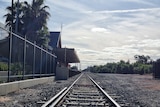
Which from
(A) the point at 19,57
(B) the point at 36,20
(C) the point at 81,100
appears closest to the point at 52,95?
(C) the point at 81,100

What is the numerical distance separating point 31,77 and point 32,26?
2570 cm

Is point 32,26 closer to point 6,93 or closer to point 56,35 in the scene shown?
point 56,35

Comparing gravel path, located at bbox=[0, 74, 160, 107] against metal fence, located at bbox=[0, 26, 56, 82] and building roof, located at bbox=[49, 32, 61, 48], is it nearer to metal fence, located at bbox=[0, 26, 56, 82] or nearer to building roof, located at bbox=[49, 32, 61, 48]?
metal fence, located at bbox=[0, 26, 56, 82]

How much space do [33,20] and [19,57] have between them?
103 feet

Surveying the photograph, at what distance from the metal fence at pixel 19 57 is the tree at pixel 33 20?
20870 millimetres

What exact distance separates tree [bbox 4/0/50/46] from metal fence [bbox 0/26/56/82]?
20.9 metres

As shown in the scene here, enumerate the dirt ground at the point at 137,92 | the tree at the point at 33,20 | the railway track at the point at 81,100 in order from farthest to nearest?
the tree at the point at 33,20 → the dirt ground at the point at 137,92 → the railway track at the point at 81,100

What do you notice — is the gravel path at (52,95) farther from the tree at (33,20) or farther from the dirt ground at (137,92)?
the tree at (33,20)

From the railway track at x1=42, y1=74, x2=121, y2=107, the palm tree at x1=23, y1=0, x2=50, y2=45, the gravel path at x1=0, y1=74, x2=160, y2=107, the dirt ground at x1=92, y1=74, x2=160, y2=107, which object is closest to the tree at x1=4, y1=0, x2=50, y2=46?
the palm tree at x1=23, y1=0, x2=50, y2=45

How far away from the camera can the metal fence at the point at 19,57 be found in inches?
695

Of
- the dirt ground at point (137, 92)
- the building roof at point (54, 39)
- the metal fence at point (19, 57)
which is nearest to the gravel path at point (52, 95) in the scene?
the dirt ground at point (137, 92)

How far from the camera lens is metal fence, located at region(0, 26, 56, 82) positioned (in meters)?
17.7

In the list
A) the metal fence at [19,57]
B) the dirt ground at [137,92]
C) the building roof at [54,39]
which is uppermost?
the building roof at [54,39]

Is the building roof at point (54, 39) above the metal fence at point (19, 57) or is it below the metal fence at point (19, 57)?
above
